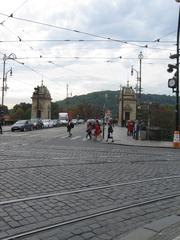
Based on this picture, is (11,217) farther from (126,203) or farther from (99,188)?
(99,188)

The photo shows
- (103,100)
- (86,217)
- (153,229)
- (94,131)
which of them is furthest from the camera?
(103,100)

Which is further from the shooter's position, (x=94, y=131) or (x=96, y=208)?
(x=94, y=131)

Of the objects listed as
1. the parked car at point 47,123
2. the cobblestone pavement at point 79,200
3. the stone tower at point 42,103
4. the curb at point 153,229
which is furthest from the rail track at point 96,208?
the stone tower at point 42,103

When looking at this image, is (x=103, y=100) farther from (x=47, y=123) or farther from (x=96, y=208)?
(x=96, y=208)

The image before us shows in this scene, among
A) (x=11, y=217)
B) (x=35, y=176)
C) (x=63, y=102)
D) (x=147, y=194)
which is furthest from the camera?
(x=63, y=102)

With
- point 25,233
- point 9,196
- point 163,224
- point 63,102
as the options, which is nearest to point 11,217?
point 25,233

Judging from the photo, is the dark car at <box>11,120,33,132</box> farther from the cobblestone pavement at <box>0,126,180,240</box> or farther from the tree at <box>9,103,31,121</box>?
the tree at <box>9,103,31,121</box>

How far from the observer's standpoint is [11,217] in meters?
7.66

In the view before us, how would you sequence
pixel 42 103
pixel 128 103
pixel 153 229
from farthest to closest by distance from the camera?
pixel 42 103
pixel 128 103
pixel 153 229

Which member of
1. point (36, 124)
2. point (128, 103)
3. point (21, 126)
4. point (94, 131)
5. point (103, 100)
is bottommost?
point (94, 131)

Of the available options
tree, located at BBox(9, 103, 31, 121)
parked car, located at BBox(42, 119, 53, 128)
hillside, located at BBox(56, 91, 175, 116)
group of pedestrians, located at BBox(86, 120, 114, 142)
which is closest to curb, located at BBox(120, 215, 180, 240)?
group of pedestrians, located at BBox(86, 120, 114, 142)

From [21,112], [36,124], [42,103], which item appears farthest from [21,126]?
[21,112]

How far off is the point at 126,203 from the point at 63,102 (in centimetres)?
16653

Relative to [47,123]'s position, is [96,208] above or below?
below
